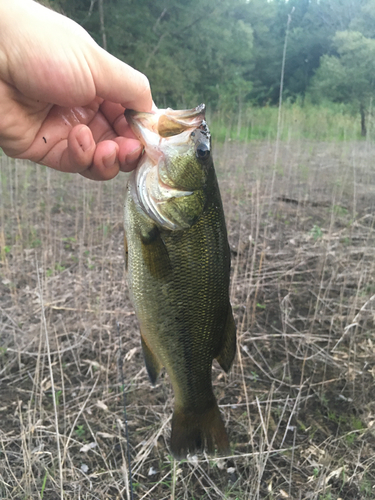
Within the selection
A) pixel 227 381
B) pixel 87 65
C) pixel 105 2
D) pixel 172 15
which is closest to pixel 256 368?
pixel 227 381

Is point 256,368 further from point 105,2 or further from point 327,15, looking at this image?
point 327,15

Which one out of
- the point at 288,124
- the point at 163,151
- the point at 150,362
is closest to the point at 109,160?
the point at 163,151

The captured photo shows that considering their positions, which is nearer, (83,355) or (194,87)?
(83,355)

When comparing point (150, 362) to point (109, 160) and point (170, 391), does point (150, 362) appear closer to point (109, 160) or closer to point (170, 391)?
point (109, 160)

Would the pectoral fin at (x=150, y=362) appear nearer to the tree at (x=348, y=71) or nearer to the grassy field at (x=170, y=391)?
Result: the grassy field at (x=170, y=391)

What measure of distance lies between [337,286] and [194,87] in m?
9.42

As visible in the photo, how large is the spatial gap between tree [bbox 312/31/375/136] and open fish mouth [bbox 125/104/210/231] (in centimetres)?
839

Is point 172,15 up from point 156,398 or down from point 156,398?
up

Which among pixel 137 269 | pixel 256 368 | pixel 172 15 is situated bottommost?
pixel 256 368

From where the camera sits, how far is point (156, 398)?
2.44 metres

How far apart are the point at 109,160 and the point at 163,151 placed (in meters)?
0.22

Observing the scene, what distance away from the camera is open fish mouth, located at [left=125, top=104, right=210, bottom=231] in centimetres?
120

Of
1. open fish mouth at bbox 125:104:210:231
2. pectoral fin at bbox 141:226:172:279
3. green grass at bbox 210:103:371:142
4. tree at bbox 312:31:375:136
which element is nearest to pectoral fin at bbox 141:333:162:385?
pectoral fin at bbox 141:226:172:279

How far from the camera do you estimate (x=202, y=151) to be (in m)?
1.20
